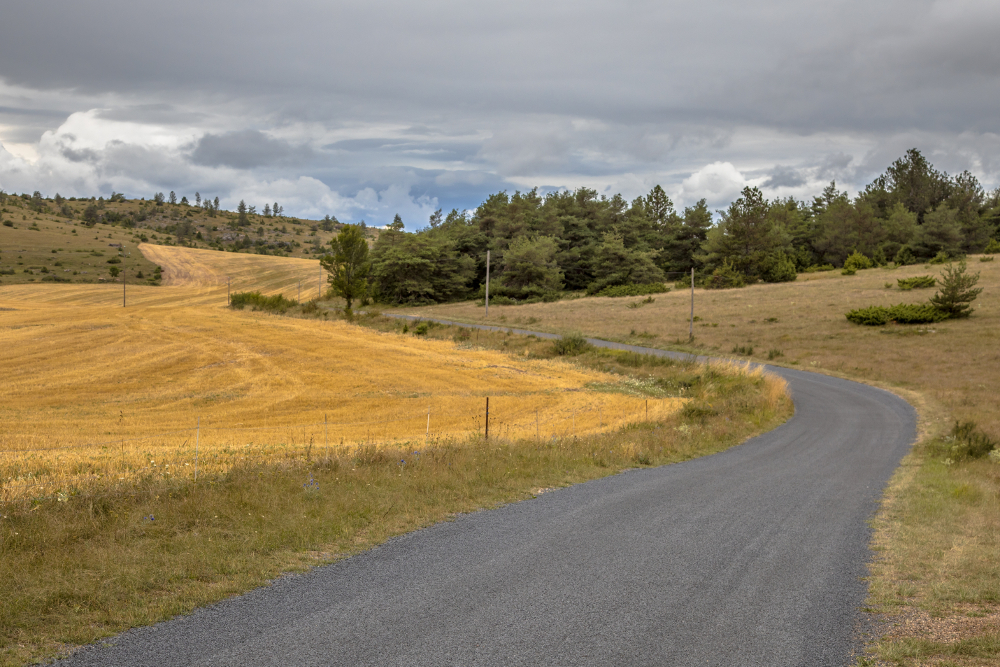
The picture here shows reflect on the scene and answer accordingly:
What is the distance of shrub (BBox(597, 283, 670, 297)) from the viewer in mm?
84500

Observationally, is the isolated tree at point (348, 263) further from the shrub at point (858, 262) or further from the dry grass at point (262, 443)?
the shrub at point (858, 262)

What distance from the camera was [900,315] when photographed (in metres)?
52.8

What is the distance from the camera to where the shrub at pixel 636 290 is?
277 feet

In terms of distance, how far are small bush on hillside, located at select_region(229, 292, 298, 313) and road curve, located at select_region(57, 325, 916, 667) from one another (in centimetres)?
7316

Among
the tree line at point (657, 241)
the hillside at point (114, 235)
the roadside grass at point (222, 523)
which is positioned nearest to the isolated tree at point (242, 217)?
the hillside at point (114, 235)

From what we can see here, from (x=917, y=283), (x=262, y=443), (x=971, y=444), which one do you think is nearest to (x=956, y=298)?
(x=917, y=283)

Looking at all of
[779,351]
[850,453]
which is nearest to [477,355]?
[779,351]

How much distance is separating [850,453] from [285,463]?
47.8 feet

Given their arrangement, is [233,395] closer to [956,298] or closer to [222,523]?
[222,523]

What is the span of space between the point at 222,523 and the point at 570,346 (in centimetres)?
3602

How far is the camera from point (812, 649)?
631 centimetres

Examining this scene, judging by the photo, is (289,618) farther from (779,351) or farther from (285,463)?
(779,351)

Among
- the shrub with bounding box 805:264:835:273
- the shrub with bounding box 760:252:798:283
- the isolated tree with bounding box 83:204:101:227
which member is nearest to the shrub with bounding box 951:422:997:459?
the shrub with bounding box 760:252:798:283

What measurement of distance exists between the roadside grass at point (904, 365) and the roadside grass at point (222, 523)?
228 inches
